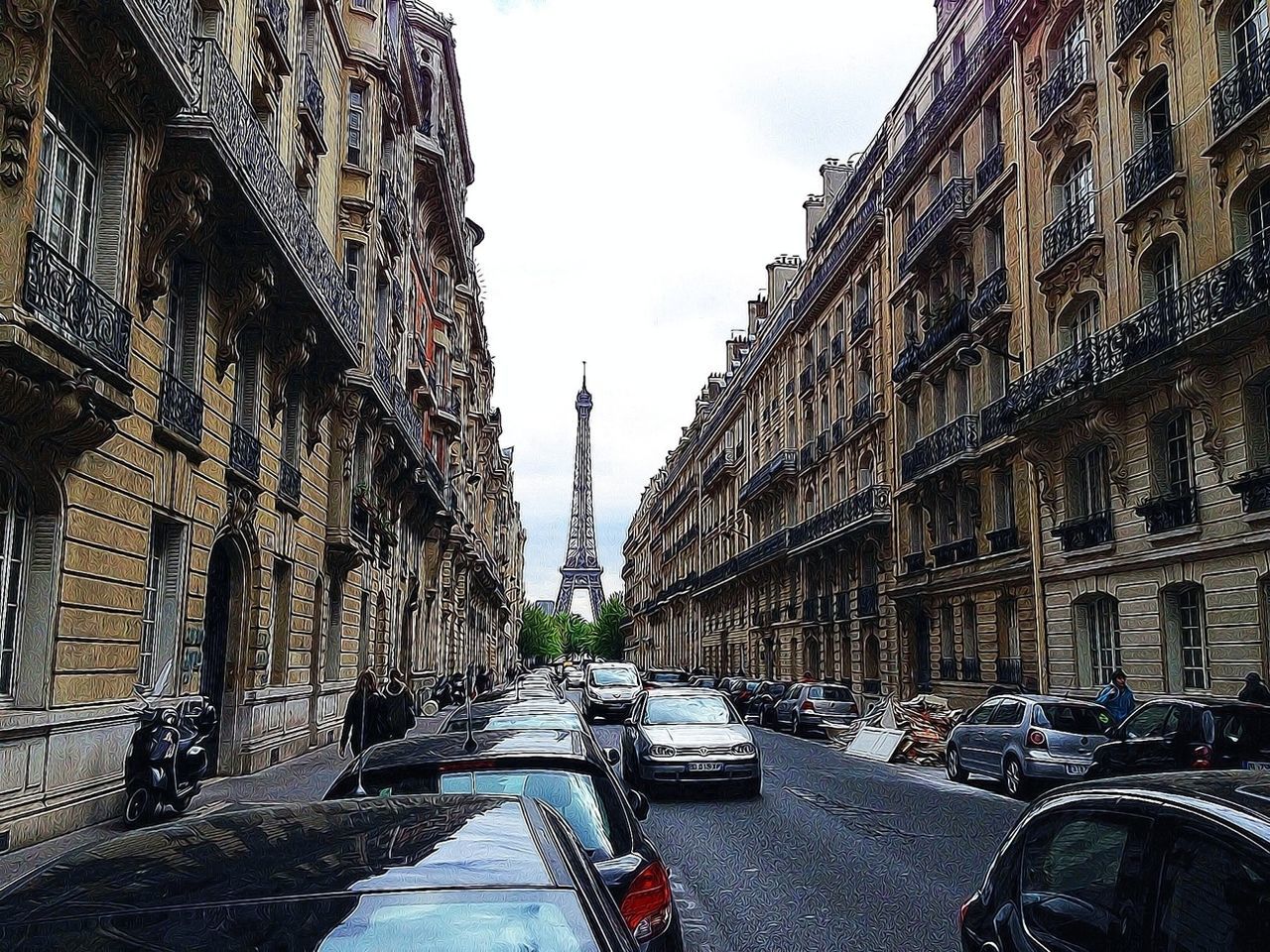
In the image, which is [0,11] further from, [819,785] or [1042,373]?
[1042,373]

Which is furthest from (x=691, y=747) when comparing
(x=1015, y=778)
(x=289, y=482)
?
(x=289, y=482)

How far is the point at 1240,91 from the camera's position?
64.5 feet

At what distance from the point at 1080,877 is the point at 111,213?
12039 mm

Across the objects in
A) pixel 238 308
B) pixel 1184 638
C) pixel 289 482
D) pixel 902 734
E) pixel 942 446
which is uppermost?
pixel 942 446

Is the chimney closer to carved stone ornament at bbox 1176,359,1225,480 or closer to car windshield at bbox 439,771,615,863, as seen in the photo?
carved stone ornament at bbox 1176,359,1225,480

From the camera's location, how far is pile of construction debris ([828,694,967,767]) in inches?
960

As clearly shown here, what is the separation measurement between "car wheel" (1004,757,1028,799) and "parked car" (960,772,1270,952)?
1358cm

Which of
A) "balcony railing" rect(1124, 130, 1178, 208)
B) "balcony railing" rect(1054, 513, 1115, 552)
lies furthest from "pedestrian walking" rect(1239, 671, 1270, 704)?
"balcony railing" rect(1124, 130, 1178, 208)

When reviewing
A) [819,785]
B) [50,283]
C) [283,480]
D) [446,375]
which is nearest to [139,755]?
[50,283]

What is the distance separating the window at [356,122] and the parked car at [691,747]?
612 inches

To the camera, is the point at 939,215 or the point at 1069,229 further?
the point at 939,215

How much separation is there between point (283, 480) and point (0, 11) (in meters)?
11.7

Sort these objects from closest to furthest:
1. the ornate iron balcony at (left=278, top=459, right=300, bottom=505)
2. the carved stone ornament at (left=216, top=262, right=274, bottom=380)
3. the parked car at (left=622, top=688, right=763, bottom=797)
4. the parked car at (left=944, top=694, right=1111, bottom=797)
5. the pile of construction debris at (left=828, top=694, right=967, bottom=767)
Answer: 1. the parked car at (left=622, top=688, right=763, bottom=797)
2. the carved stone ornament at (left=216, top=262, right=274, bottom=380)
3. the parked car at (left=944, top=694, right=1111, bottom=797)
4. the ornate iron balcony at (left=278, top=459, right=300, bottom=505)
5. the pile of construction debris at (left=828, top=694, right=967, bottom=767)

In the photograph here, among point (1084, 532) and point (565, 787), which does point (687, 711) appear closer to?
point (1084, 532)
